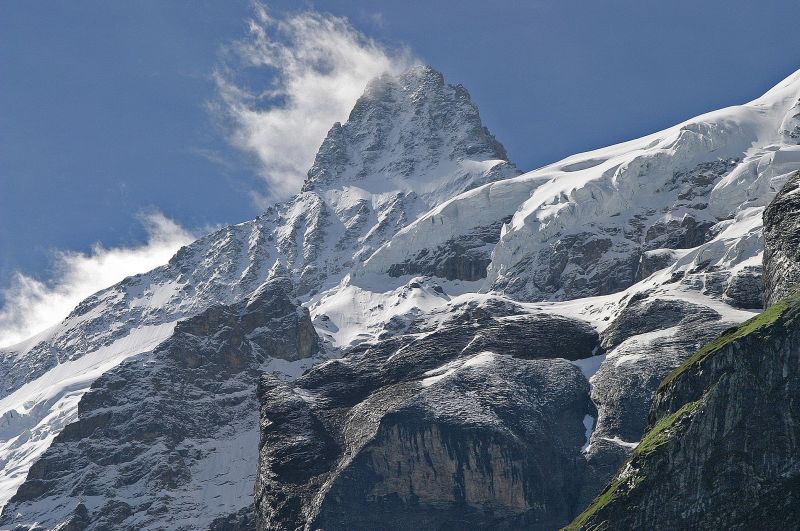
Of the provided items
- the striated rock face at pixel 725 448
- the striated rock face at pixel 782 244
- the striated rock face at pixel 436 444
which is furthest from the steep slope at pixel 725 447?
the striated rock face at pixel 436 444

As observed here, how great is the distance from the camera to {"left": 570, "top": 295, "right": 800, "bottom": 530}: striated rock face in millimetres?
86688

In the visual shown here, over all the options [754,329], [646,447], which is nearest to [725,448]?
[646,447]

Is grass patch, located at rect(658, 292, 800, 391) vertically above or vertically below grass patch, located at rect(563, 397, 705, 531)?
above

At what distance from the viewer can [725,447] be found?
8931 cm

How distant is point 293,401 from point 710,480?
91333mm

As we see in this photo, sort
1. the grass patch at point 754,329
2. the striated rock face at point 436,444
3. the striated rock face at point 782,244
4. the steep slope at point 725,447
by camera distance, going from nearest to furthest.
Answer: the steep slope at point 725,447 < the grass patch at point 754,329 < the striated rock face at point 782,244 < the striated rock face at point 436,444

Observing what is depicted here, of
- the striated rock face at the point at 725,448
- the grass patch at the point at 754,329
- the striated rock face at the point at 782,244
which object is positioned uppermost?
the striated rock face at the point at 782,244

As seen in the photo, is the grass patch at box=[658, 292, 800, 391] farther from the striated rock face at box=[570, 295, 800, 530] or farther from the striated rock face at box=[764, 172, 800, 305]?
the striated rock face at box=[764, 172, 800, 305]

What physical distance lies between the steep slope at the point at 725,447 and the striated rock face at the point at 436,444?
59.4 metres

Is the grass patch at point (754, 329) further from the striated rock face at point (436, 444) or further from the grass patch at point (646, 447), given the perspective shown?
the striated rock face at point (436, 444)

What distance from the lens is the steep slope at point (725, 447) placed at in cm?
8662

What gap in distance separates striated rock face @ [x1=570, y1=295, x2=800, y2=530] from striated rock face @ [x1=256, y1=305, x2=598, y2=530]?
5985cm

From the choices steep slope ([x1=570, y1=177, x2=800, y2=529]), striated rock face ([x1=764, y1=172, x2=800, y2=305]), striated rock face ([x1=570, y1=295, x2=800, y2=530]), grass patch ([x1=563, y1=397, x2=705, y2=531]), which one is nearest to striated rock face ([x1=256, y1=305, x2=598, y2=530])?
striated rock face ([x1=764, y1=172, x2=800, y2=305])

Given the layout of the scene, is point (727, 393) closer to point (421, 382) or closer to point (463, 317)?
point (421, 382)
